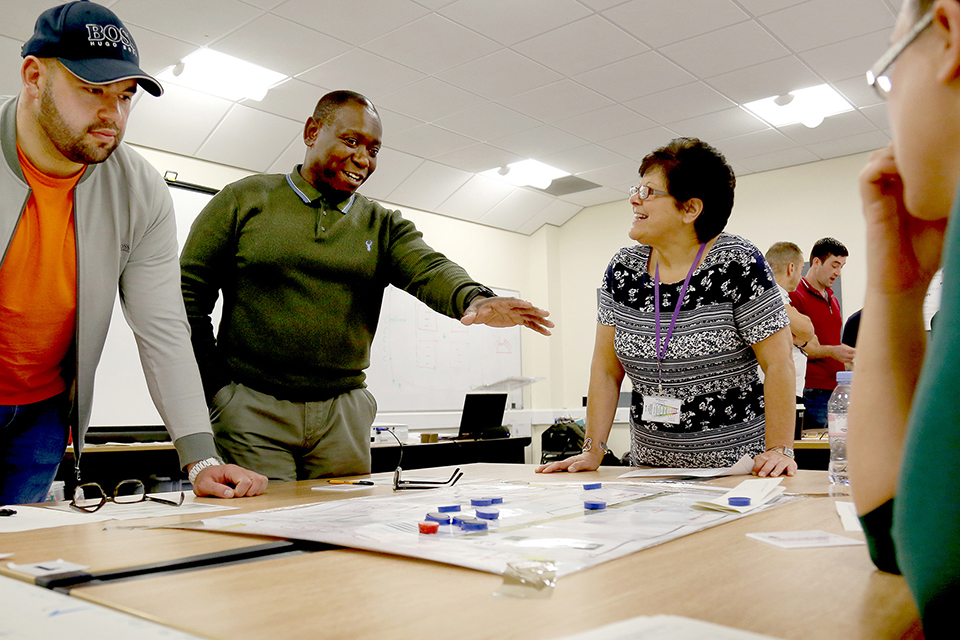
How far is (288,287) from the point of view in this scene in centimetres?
177

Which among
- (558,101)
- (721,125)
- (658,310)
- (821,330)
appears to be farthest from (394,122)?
(658,310)

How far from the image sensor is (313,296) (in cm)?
178

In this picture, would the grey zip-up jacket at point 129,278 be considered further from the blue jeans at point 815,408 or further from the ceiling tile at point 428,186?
the ceiling tile at point 428,186

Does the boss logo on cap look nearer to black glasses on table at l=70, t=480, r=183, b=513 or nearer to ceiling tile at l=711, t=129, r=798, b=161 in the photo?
black glasses on table at l=70, t=480, r=183, b=513

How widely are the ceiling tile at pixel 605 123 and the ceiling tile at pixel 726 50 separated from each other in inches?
29.5

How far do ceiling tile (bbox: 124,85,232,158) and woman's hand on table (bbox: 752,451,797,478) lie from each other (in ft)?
14.0

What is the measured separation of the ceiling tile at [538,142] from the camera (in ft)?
18.3

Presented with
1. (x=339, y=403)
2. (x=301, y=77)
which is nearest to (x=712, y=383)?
(x=339, y=403)

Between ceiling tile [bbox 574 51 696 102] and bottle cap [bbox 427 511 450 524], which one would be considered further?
ceiling tile [bbox 574 51 696 102]

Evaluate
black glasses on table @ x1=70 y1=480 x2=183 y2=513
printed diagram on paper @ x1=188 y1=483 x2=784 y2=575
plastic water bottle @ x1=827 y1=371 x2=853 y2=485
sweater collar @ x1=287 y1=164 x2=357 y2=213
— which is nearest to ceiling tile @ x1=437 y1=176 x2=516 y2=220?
sweater collar @ x1=287 y1=164 x2=357 y2=213

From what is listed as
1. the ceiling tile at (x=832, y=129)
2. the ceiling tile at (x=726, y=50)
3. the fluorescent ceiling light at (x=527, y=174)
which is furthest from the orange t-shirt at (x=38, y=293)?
the ceiling tile at (x=832, y=129)

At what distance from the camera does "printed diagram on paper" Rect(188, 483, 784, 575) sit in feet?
2.27

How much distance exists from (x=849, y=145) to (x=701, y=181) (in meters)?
4.91

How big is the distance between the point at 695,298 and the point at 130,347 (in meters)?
3.82
